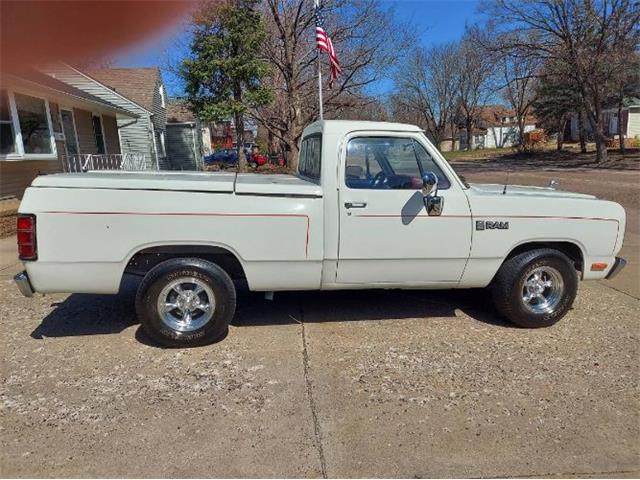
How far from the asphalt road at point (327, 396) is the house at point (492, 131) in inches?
2394

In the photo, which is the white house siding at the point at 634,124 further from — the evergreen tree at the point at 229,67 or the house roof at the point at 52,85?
the house roof at the point at 52,85

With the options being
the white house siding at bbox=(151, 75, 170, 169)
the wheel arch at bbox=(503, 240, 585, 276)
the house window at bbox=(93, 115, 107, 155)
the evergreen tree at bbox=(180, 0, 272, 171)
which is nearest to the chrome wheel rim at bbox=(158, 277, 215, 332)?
the wheel arch at bbox=(503, 240, 585, 276)

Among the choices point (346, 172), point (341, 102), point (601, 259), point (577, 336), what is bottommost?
point (577, 336)

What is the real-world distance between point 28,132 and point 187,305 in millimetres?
9692

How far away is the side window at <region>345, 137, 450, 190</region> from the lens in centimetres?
399

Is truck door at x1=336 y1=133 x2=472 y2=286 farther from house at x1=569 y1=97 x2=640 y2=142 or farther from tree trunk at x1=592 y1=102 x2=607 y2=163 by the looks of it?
house at x1=569 y1=97 x2=640 y2=142

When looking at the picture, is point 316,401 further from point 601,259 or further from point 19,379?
point 601,259

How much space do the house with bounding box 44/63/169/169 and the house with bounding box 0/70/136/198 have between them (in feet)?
7.39

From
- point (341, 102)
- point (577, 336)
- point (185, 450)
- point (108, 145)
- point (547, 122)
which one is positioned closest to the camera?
point (185, 450)

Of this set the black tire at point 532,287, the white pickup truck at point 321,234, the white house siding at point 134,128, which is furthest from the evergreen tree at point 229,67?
the black tire at point 532,287

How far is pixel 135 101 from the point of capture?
2294cm

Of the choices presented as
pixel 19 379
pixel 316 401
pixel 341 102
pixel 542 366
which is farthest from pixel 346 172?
pixel 341 102

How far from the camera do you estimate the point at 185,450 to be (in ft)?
8.46

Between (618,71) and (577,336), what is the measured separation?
22.1m
